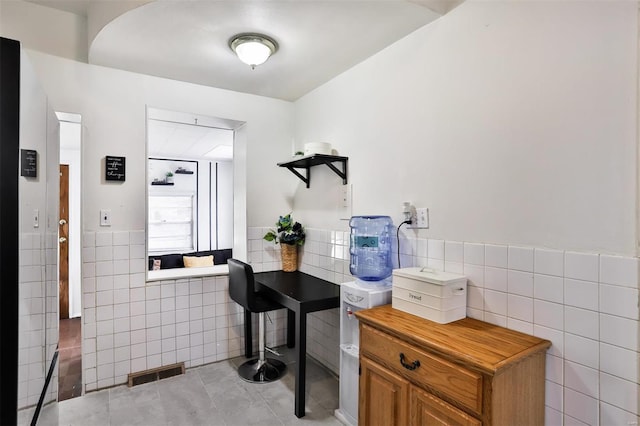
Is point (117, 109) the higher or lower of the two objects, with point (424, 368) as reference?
higher

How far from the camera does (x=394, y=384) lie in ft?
5.09

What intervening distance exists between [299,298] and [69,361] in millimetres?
2258

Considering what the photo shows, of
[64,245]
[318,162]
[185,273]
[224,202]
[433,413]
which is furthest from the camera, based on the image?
[224,202]

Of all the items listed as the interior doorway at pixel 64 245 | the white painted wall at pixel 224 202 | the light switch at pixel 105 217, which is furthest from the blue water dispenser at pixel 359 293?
the white painted wall at pixel 224 202

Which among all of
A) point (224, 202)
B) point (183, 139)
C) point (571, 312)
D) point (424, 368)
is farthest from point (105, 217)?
point (224, 202)

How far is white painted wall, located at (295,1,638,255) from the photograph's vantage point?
4.00 ft

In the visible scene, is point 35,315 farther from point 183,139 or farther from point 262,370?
point 183,139

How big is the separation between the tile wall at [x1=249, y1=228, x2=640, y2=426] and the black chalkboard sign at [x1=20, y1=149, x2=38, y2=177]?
1.77 metres

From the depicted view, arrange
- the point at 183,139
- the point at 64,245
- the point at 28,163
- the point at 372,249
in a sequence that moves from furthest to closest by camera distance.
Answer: the point at 183,139
the point at 64,245
the point at 372,249
the point at 28,163

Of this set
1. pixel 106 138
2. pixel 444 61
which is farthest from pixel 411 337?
pixel 106 138

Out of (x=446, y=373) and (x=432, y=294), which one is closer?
(x=446, y=373)

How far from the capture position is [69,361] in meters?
2.94

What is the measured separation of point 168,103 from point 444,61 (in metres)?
2.03

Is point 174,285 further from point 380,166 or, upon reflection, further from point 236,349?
point 380,166
